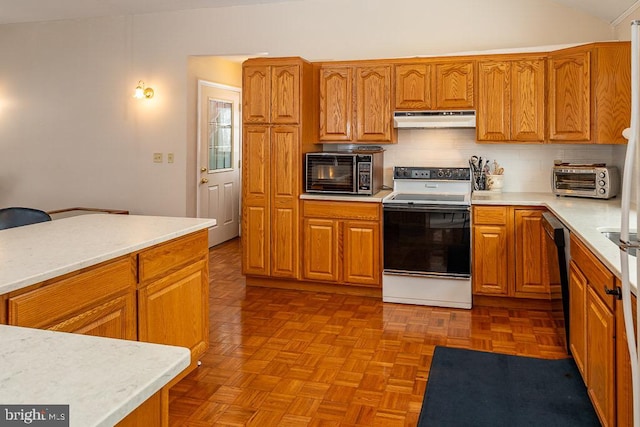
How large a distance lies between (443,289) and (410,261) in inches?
13.4

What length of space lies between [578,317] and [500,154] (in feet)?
7.44

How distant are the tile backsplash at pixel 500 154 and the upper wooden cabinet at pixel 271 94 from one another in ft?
3.37

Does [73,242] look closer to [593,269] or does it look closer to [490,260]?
[593,269]

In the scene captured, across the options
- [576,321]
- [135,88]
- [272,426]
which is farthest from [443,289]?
[135,88]

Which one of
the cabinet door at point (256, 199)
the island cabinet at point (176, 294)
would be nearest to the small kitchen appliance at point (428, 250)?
the cabinet door at point (256, 199)

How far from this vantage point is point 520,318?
4.04 meters

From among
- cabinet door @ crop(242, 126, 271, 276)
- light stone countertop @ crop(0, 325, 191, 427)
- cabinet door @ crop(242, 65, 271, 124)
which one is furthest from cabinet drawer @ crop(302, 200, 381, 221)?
light stone countertop @ crop(0, 325, 191, 427)

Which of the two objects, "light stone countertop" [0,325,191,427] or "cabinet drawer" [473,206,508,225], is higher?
"cabinet drawer" [473,206,508,225]

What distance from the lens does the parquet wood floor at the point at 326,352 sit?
2.59 m

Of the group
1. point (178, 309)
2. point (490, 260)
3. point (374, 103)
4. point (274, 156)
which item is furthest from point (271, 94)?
point (178, 309)

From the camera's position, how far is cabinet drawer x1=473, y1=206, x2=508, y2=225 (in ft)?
13.7

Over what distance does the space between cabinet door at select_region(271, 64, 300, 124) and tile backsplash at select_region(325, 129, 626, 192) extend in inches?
39.3

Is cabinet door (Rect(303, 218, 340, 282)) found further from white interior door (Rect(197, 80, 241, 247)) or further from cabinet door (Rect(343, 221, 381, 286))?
white interior door (Rect(197, 80, 241, 247))

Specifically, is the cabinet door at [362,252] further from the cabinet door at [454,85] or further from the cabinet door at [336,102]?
the cabinet door at [454,85]
